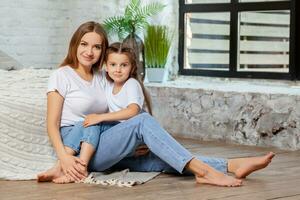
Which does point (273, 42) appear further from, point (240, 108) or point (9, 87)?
point (9, 87)

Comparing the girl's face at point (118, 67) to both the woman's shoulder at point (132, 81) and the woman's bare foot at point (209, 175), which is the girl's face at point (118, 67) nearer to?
the woman's shoulder at point (132, 81)

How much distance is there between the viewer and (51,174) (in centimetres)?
333

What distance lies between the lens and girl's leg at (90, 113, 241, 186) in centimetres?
328

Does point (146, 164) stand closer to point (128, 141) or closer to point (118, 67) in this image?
point (128, 141)

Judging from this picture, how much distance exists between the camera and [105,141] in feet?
11.1

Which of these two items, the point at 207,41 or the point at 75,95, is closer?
the point at 75,95

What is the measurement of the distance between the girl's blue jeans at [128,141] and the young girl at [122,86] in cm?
7

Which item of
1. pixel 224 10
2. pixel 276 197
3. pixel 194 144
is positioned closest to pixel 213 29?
pixel 224 10

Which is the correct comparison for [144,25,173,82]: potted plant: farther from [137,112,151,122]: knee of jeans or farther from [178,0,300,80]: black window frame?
[137,112,151,122]: knee of jeans

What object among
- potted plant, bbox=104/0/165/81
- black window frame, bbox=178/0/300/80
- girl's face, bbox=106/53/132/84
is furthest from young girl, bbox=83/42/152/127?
potted plant, bbox=104/0/165/81

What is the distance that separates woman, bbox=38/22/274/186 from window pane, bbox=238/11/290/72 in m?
2.43

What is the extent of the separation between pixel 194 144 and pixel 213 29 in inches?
60.2

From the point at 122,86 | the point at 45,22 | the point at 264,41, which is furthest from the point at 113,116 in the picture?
the point at 45,22

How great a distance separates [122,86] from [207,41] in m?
3.01
